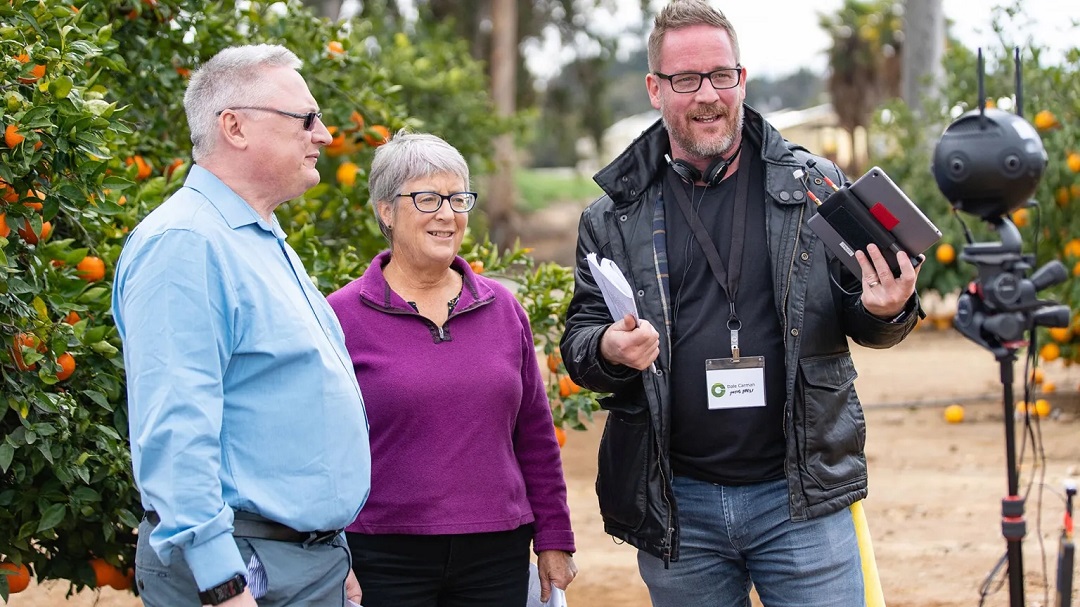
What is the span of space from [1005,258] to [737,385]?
0.77 metres

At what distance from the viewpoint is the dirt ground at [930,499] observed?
5.53 metres

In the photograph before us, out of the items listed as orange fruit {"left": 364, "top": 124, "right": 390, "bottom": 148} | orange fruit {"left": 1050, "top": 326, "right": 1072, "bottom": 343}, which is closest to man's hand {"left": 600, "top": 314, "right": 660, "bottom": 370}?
orange fruit {"left": 364, "top": 124, "right": 390, "bottom": 148}

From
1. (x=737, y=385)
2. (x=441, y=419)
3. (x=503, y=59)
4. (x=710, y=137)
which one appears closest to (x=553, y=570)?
(x=441, y=419)

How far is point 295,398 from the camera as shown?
243 cm

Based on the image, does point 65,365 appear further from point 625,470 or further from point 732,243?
point 732,243

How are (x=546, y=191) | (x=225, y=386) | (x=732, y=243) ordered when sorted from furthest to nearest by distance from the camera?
(x=546, y=191) → (x=732, y=243) → (x=225, y=386)

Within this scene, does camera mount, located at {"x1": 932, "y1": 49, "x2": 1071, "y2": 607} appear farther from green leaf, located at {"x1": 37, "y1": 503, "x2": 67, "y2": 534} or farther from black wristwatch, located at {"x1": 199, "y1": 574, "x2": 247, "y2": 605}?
green leaf, located at {"x1": 37, "y1": 503, "x2": 67, "y2": 534}

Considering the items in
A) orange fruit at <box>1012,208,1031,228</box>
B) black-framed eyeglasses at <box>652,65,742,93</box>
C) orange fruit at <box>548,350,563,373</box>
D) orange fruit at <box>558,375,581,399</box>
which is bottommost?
orange fruit at <box>1012,208,1031,228</box>

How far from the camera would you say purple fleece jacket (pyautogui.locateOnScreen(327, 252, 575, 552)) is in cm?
300

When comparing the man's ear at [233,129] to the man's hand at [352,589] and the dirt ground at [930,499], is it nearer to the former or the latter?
the man's hand at [352,589]

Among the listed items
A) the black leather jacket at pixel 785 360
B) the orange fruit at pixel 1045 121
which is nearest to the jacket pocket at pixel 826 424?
the black leather jacket at pixel 785 360

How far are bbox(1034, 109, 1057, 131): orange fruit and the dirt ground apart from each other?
201 centimetres

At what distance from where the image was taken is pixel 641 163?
3.22 meters

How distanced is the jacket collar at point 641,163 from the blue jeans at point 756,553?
2.58 ft
